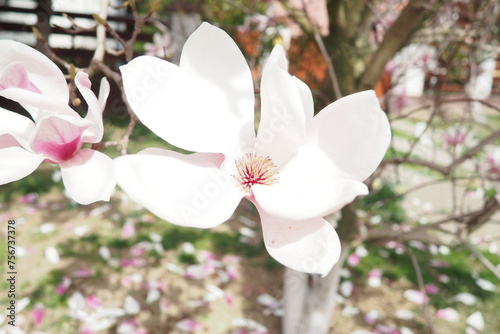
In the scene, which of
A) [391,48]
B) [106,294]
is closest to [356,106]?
[391,48]

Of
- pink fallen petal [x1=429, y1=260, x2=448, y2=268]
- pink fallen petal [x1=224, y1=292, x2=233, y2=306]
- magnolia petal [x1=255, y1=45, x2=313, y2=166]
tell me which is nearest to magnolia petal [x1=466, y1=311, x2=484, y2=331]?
pink fallen petal [x1=429, y1=260, x2=448, y2=268]

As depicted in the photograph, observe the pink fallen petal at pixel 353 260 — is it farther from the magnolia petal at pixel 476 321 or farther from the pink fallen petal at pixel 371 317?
the magnolia petal at pixel 476 321

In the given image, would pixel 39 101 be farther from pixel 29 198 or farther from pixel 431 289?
pixel 29 198

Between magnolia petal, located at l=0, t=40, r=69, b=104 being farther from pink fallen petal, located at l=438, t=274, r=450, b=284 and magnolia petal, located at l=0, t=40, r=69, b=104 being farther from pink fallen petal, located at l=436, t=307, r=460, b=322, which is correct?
pink fallen petal, located at l=438, t=274, r=450, b=284

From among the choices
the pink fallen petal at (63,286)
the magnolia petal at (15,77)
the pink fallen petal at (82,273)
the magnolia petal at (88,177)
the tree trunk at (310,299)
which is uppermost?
the magnolia petal at (15,77)

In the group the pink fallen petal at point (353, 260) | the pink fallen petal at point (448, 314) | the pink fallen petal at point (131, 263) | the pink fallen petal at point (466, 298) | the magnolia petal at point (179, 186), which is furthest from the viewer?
the pink fallen petal at point (353, 260)

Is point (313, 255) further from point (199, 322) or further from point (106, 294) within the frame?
point (106, 294)

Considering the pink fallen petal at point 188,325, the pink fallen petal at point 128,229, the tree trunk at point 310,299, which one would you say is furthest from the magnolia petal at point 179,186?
the pink fallen petal at point 128,229

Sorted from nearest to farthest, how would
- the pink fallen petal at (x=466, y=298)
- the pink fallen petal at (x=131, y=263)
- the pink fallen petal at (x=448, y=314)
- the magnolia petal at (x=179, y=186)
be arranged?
the magnolia petal at (x=179, y=186) < the pink fallen petal at (x=448, y=314) < the pink fallen petal at (x=466, y=298) < the pink fallen petal at (x=131, y=263)
